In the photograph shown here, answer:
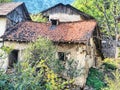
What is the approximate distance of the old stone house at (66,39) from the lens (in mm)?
25281

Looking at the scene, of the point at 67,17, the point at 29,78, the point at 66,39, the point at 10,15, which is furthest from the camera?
the point at 67,17

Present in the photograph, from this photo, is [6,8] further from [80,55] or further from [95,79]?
[95,79]

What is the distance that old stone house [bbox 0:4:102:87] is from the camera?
25281mm

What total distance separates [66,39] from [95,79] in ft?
11.9

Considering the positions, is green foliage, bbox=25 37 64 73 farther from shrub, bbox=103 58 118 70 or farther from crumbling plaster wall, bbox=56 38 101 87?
shrub, bbox=103 58 118 70

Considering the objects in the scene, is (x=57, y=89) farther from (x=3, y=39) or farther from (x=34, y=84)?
(x=3, y=39)

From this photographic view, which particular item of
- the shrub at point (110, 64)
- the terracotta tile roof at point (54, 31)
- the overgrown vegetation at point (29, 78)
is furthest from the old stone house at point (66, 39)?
the overgrown vegetation at point (29, 78)

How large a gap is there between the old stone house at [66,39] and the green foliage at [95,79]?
460 millimetres

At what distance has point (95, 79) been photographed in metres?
25.6

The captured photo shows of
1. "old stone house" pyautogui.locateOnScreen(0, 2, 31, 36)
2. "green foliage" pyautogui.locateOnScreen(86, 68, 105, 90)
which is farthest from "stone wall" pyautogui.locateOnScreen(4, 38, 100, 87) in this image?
"old stone house" pyautogui.locateOnScreen(0, 2, 31, 36)

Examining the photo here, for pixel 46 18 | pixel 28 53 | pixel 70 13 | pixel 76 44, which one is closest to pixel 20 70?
pixel 28 53

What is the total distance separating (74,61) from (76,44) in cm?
203

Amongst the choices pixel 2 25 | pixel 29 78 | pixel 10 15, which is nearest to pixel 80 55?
pixel 2 25

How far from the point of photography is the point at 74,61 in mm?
23859
